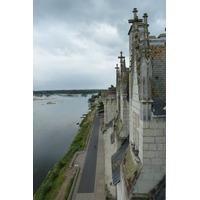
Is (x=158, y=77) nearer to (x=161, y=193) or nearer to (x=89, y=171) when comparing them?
(x=161, y=193)

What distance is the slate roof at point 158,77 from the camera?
18.3 ft

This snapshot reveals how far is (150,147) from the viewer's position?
17.3ft

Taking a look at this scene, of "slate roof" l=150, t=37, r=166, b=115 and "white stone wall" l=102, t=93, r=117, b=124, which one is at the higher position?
"slate roof" l=150, t=37, r=166, b=115

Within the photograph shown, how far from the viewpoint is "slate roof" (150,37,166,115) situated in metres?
5.58

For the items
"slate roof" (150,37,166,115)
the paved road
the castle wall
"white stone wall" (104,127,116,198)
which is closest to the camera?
the castle wall

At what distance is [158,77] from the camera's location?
6273mm

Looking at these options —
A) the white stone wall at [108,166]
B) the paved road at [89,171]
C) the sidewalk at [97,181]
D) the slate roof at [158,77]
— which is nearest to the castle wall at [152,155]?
the slate roof at [158,77]

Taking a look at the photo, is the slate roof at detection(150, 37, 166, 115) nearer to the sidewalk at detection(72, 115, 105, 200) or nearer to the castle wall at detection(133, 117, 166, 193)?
the castle wall at detection(133, 117, 166, 193)

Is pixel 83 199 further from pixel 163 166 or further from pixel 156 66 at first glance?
pixel 156 66

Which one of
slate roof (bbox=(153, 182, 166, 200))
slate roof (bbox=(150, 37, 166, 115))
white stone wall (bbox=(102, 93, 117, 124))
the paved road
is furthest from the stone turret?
the paved road

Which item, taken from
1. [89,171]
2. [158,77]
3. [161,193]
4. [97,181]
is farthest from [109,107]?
[161,193]

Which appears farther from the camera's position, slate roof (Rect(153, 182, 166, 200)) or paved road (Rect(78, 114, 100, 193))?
paved road (Rect(78, 114, 100, 193))
